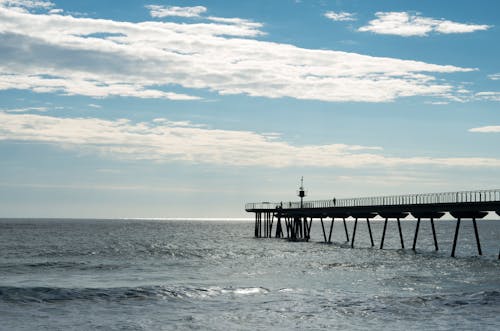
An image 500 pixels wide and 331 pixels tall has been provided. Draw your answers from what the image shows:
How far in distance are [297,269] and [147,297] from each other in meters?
16.2

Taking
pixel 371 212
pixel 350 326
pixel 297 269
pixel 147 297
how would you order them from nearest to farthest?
pixel 350 326 → pixel 147 297 → pixel 297 269 → pixel 371 212

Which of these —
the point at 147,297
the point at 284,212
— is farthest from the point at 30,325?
the point at 284,212

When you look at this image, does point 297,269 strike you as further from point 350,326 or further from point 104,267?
point 350,326

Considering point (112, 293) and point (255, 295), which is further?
point (112, 293)

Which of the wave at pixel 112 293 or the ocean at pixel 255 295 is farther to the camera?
the wave at pixel 112 293

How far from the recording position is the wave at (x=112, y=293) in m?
31.4

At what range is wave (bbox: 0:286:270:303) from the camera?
103ft

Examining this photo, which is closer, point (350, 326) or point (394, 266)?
point (350, 326)

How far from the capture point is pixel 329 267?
4672 centimetres

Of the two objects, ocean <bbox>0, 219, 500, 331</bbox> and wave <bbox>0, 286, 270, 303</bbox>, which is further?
wave <bbox>0, 286, 270, 303</bbox>

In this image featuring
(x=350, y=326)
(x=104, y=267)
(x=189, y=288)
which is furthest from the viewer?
(x=104, y=267)

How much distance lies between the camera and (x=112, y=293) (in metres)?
33.0

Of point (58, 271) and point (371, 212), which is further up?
point (371, 212)

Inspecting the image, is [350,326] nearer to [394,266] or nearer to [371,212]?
[394,266]
